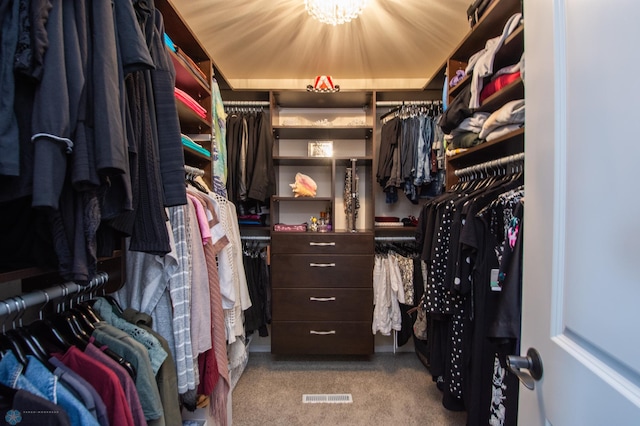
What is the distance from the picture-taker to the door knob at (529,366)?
56cm

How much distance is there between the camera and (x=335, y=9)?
1449 mm

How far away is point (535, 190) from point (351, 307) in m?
1.73

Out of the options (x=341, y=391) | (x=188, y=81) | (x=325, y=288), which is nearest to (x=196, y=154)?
(x=188, y=81)

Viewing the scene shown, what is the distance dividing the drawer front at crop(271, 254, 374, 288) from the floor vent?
29.0 inches

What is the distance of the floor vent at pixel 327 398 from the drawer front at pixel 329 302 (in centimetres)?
50

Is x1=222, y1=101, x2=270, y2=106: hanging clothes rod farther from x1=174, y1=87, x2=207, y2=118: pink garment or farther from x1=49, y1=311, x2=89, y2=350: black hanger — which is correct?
x1=49, y1=311, x2=89, y2=350: black hanger

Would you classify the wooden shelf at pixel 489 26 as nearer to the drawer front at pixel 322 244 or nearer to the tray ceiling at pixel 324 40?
the tray ceiling at pixel 324 40

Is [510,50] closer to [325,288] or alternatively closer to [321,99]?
[321,99]

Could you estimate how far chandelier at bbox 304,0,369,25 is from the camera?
4.67 feet

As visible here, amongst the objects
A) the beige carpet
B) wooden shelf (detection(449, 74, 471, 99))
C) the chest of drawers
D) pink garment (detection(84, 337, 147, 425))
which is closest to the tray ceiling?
wooden shelf (detection(449, 74, 471, 99))

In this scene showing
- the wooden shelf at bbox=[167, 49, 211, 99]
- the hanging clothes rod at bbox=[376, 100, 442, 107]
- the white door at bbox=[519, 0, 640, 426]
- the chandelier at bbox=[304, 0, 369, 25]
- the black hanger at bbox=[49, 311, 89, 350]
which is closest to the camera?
the white door at bbox=[519, 0, 640, 426]

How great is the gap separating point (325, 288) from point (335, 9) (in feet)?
5.97

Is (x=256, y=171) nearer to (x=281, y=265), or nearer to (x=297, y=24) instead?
(x=281, y=265)

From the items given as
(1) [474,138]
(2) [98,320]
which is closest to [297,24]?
(1) [474,138]
